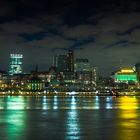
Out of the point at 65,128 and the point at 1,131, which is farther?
the point at 65,128

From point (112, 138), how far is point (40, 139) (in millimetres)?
4489

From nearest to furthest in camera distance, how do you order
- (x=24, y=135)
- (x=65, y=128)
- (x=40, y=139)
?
(x=40, y=139), (x=24, y=135), (x=65, y=128)

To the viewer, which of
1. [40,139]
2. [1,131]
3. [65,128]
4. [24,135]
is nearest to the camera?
[40,139]

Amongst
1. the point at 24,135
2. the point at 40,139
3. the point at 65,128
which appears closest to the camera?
the point at 40,139

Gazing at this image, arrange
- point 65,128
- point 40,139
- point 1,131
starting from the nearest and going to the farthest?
point 40,139 → point 1,131 → point 65,128

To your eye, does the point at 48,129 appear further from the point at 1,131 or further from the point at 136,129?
the point at 136,129

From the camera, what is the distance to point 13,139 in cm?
2728

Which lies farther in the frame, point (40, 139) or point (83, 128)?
point (83, 128)

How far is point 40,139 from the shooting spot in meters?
27.2

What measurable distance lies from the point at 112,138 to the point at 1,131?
8410 mm

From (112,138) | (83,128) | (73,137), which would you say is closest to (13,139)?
(73,137)

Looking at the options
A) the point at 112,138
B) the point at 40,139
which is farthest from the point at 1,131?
the point at 112,138

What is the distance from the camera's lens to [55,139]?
27.4 m

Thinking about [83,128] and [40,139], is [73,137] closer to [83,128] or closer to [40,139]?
[40,139]
